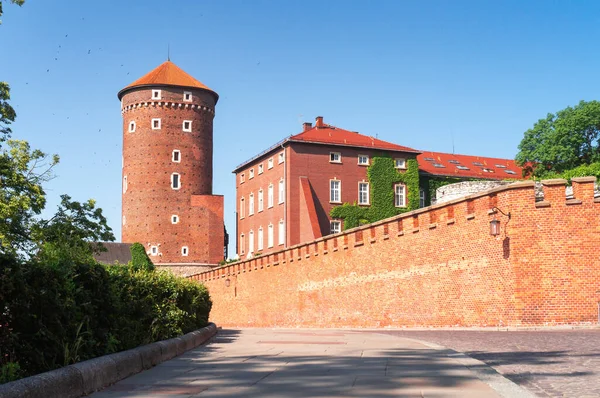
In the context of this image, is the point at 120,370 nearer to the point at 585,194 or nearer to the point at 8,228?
the point at 585,194

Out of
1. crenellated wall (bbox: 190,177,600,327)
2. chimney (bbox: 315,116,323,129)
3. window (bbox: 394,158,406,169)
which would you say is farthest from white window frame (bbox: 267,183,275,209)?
crenellated wall (bbox: 190,177,600,327)

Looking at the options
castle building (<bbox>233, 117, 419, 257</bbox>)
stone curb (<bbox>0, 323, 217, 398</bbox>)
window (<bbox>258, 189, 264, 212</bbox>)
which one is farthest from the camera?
window (<bbox>258, 189, 264, 212</bbox>)

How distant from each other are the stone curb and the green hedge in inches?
9.1

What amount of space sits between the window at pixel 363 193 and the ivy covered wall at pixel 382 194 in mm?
290

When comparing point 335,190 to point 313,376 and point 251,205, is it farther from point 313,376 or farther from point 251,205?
point 313,376

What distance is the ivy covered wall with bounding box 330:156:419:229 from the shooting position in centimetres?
5609

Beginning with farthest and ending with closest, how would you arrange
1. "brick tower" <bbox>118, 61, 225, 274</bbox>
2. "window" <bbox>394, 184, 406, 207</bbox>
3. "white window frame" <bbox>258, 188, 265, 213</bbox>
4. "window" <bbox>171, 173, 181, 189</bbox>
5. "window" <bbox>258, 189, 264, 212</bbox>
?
"window" <bbox>171, 173, 181, 189</bbox> < "brick tower" <bbox>118, 61, 225, 274</bbox> < "window" <bbox>258, 189, 264, 212</bbox> < "white window frame" <bbox>258, 188, 265, 213</bbox> < "window" <bbox>394, 184, 406, 207</bbox>

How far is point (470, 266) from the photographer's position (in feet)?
79.8

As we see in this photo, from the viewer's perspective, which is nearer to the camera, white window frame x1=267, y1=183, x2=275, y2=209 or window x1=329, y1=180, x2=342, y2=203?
window x1=329, y1=180, x2=342, y2=203

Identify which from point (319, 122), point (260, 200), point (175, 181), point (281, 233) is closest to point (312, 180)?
point (281, 233)

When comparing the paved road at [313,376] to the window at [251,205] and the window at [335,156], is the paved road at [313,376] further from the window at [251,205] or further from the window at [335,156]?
the window at [251,205]

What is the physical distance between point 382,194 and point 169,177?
68.2ft

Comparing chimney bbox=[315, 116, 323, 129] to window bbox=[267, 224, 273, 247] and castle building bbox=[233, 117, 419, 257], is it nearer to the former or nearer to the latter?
castle building bbox=[233, 117, 419, 257]

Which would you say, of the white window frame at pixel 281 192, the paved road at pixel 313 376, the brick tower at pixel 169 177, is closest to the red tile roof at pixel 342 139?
the white window frame at pixel 281 192
